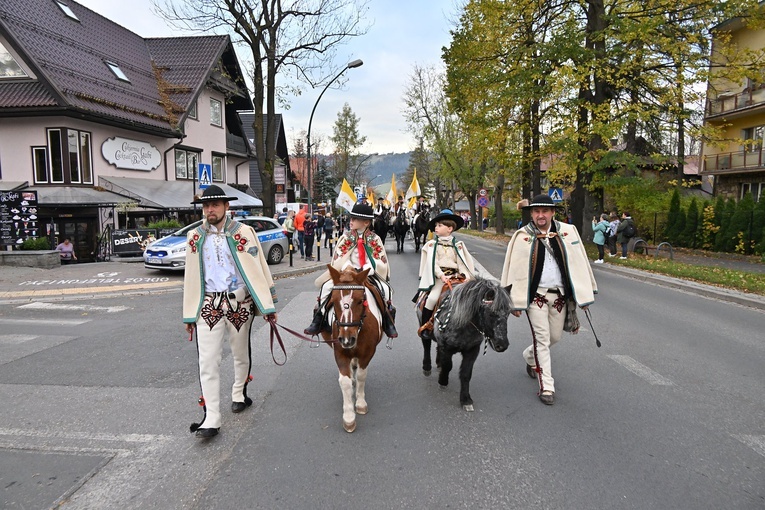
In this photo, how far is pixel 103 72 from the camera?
23125 millimetres

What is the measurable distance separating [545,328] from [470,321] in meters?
0.97

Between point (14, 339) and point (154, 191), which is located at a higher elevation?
point (154, 191)

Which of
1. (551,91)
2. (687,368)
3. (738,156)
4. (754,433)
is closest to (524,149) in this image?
(551,91)

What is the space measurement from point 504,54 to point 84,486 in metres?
20.5

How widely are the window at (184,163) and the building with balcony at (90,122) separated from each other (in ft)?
0.21

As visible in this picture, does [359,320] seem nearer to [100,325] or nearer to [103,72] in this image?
[100,325]

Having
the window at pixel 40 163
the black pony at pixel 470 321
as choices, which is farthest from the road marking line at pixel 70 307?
the window at pixel 40 163

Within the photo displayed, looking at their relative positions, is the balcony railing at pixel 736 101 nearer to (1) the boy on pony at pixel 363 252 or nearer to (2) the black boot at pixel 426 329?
(2) the black boot at pixel 426 329

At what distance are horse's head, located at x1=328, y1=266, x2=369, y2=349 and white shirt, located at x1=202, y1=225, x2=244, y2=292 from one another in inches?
36.0

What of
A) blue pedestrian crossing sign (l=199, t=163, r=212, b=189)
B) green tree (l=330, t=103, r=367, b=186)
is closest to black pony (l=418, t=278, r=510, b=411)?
blue pedestrian crossing sign (l=199, t=163, r=212, b=189)

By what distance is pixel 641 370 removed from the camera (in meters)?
5.78

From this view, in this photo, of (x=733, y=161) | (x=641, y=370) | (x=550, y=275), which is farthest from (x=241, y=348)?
(x=733, y=161)

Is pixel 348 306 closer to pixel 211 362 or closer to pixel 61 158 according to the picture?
pixel 211 362

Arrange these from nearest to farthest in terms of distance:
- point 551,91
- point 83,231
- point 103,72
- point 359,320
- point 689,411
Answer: point 359,320 < point 689,411 < point 551,91 < point 83,231 < point 103,72
